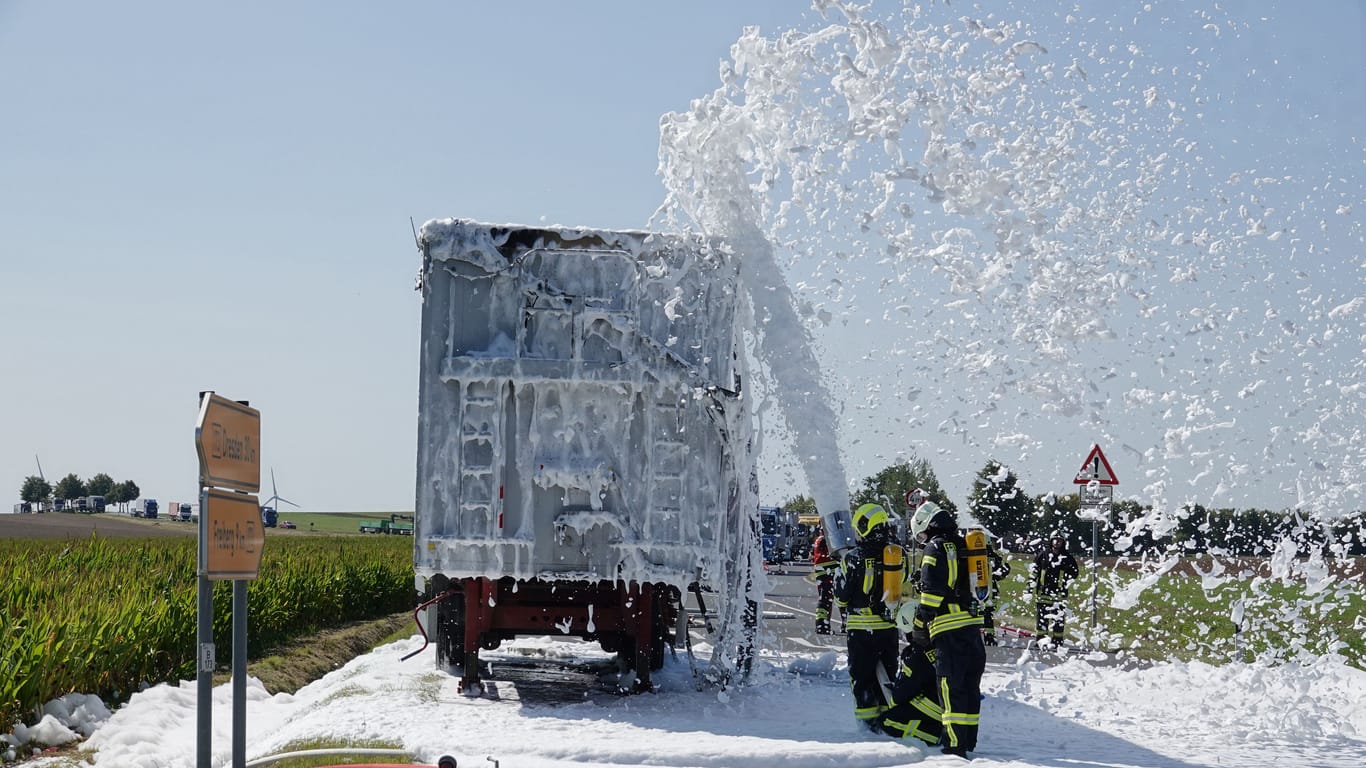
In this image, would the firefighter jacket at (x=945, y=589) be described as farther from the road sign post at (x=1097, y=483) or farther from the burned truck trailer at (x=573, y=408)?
the road sign post at (x=1097, y=483)

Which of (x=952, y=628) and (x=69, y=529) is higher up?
(x=952, y=628)

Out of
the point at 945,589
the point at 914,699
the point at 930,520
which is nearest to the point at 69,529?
the point at 914,699

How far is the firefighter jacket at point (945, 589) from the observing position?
9.67 m

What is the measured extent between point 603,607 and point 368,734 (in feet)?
8.95

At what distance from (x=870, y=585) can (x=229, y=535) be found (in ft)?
17.7

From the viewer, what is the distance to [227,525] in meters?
6.43

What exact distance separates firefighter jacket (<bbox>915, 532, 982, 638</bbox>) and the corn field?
254 inches

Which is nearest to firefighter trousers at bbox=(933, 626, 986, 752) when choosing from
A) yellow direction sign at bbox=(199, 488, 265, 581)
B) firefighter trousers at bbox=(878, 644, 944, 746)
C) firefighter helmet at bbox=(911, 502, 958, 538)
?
firefighter trousers at bbox=(878, 644, 944, 746)

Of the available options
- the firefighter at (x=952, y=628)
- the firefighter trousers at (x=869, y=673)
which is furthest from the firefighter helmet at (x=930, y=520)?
the firefighter trousers at (x=869, y=673)

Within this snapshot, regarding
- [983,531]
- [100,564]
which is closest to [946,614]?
[983,531]

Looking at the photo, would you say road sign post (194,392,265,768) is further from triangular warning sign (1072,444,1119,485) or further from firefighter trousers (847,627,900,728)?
triangular warning sign (1072,444,1119,485)

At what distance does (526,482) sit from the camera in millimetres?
11273

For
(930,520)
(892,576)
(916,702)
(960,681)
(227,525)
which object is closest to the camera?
(227,525)

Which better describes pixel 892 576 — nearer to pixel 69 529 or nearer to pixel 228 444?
pixel 228 444
